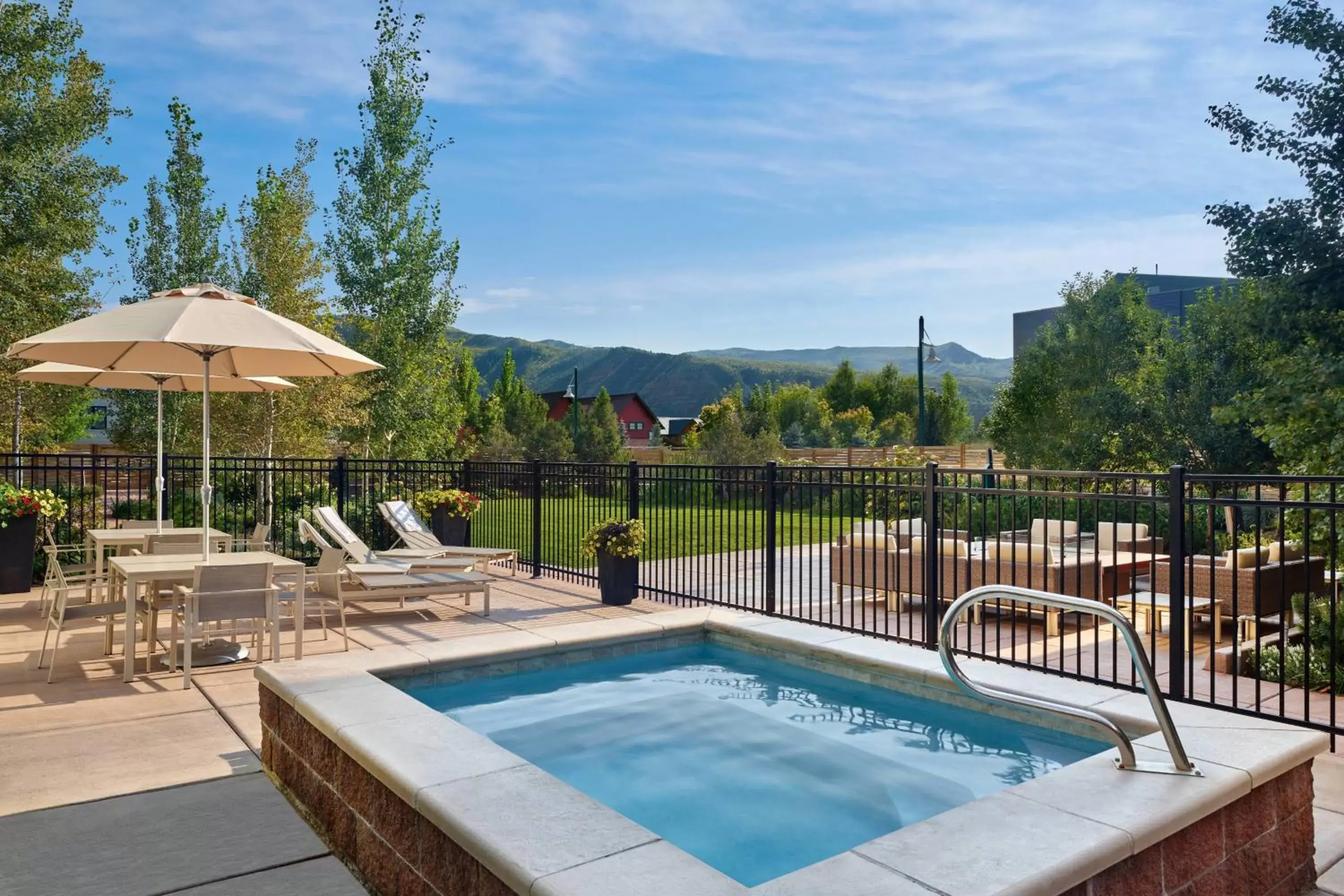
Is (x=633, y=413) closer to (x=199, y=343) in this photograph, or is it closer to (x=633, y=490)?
(x=633, y=490)

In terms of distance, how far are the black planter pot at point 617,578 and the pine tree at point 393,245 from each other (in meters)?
→ 9.74

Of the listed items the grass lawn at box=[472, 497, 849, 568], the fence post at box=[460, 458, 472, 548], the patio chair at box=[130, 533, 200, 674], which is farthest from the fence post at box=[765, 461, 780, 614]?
the fence post at box=[460, 458, 472, 548]

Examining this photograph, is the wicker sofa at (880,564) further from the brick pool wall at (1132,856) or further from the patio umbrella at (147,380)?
the patio umbrella at (147,380)

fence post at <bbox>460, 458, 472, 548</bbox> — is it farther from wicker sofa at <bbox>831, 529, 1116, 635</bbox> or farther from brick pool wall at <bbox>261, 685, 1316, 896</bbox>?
brick pool wall at <bbox>261, 685, 1316, 896</bbox>

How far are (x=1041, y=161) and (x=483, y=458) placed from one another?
20809mm

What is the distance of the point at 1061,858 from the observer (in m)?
2.41

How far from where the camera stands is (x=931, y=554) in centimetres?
632

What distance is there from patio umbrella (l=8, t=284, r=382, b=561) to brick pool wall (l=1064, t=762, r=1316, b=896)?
5.54 metres

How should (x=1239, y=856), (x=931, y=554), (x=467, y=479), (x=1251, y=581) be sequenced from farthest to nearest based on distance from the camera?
1. (x=467, y=479)
2. (x=1251, y=581)
3. (x=931, y=554)
4. (x=1239, y=856)

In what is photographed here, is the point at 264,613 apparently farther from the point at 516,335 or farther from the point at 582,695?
the point at 516,335

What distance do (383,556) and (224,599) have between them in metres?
3.61

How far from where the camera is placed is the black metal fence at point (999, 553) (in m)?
5.23

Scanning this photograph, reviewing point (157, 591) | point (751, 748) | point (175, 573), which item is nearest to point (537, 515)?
point (157, 591)

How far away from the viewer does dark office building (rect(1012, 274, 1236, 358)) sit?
46031 millimetres
